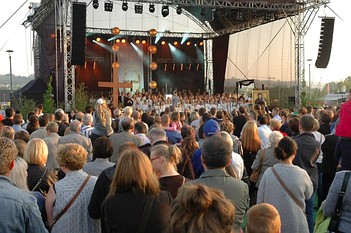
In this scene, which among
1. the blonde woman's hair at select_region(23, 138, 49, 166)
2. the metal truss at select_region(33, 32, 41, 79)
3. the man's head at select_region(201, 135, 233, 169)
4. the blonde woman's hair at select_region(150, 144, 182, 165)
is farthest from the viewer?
the metal truss at select_region(33, 32, 41, 79)

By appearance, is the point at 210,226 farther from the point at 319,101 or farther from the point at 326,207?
the point at 319,101

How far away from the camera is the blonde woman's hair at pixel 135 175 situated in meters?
2.94

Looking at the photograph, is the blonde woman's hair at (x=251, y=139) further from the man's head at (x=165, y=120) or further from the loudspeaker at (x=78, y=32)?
the loudspeaker at (x=78, y=32)

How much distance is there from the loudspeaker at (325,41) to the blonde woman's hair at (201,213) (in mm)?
17509

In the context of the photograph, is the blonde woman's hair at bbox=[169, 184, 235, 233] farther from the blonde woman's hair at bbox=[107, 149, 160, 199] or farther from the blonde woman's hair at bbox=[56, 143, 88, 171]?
the blonde woman's hair at bbox=[56, 143, 88, 171]

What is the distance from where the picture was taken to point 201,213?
2170 millimetres

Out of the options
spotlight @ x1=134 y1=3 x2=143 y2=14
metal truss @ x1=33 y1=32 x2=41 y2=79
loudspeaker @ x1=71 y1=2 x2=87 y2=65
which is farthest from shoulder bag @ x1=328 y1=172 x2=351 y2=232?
metal truss @ x1=33 y1=32 x2=41 y2=79

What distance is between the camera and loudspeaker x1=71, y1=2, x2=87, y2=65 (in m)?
15.7

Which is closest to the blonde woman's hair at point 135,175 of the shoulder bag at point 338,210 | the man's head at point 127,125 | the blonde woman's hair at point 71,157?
the blonde woman's hair at point 71,157

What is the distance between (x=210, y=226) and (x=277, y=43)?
71.1 ft

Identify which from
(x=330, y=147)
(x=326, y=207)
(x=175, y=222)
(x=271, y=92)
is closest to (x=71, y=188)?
(x=175, y=222)

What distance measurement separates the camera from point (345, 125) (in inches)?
183

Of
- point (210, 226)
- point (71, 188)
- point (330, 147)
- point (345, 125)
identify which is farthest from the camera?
point (330, 147)

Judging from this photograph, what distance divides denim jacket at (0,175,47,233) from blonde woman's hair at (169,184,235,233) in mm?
1075
